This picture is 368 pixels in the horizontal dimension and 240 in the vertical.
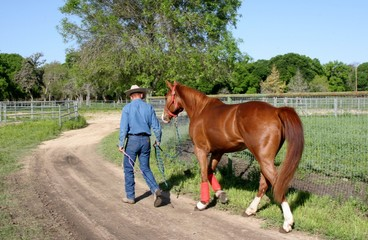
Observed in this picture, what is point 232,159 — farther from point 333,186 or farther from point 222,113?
point 222,113

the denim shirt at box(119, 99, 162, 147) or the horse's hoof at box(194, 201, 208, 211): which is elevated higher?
the denim shirt at box(119, 99, 162, 147)

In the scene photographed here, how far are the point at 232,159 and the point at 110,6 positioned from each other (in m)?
13.3

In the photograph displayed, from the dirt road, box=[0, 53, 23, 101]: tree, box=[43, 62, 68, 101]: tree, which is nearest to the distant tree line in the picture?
the dirt road

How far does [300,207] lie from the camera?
5910 mm

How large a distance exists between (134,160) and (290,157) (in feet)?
8.87

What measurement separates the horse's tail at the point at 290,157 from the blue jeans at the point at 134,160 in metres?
2.27

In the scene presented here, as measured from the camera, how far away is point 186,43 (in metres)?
18.7

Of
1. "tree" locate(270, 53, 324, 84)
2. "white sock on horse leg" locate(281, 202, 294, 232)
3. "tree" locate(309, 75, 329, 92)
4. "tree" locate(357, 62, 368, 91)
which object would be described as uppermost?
"tree" locate(270, 53, 324, 84)

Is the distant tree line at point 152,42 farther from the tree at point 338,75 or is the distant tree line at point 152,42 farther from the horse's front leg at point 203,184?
the tree at point 338,75

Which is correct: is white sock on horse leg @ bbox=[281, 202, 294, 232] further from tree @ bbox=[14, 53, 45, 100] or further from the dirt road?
tree @ bbox=[14, 53, 45, 100]

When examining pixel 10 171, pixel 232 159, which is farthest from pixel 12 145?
pixel 232 159

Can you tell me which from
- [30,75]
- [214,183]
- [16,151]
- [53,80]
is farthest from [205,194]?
[53,80]

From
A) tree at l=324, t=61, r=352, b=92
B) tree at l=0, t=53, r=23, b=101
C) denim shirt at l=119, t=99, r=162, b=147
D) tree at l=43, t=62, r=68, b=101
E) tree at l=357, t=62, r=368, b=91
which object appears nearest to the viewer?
denim shirt at l=119, t=99, r=162, b=147

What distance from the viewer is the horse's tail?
5059 mm
